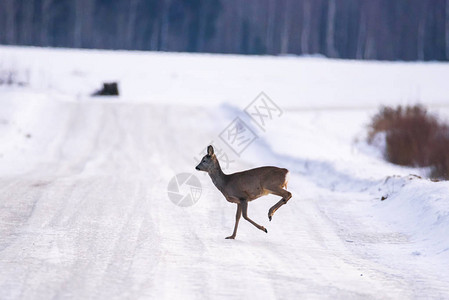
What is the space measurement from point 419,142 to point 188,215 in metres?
11.7

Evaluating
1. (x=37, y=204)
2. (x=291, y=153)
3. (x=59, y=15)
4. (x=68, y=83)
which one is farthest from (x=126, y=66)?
(x=37, y=204)

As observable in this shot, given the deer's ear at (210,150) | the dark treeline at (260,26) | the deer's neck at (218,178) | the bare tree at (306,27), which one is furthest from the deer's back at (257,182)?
the bare tree at (306,27)

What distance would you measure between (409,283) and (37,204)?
22.0 ft

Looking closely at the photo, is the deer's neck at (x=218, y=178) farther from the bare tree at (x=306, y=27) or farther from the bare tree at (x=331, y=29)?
the bare tree at (x=331, y=29)

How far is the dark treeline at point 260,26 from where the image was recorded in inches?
2793

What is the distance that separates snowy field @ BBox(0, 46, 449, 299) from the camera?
720 cm

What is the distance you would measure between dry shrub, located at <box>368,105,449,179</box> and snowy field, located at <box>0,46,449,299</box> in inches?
26.3

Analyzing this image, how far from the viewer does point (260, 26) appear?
73.5 m

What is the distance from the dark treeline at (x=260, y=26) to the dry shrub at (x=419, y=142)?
49.4 m

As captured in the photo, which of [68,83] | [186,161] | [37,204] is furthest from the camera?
[68,83]

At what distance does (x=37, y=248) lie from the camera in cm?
854

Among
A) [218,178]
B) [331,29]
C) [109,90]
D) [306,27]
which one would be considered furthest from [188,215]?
[331,29]

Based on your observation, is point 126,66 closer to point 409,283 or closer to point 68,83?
point 68,83

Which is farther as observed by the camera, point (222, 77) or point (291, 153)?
point (222, 77)
